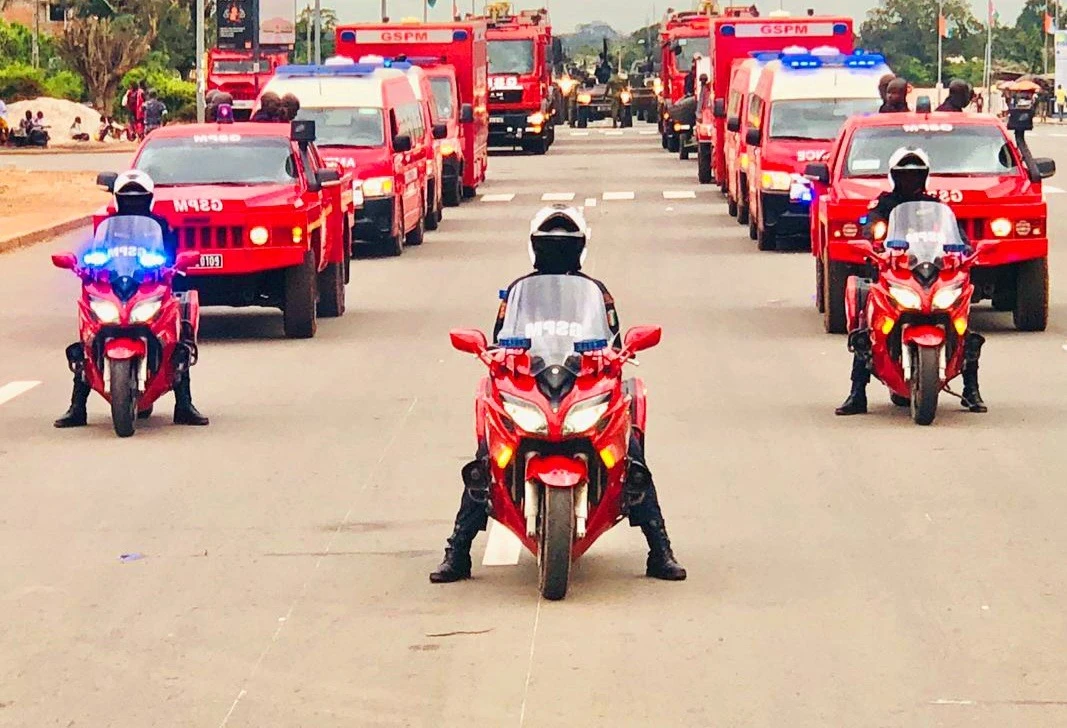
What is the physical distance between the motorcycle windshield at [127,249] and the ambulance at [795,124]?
13952 mm

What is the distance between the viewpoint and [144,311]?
14094 mm

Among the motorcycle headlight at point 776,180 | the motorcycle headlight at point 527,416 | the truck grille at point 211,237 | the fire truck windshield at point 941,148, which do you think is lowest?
the motorcycle headlight at point 776,180

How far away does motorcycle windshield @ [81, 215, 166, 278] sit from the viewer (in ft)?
46.4

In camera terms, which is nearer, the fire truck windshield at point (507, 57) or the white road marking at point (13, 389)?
the white road marking at point (13, 389)

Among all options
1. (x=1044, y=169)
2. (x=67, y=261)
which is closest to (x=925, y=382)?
(x=67, y=261)

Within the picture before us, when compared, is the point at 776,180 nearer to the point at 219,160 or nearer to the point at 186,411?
the point at 219,160

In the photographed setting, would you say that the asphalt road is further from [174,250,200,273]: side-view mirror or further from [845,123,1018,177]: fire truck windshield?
[845,123,1018,177]: fire truck windshield

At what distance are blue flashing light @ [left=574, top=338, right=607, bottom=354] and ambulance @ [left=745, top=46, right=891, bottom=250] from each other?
1808 cm

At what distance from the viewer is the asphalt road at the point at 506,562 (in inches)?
310

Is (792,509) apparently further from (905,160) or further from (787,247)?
(787,247)

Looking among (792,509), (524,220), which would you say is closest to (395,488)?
(792,509)

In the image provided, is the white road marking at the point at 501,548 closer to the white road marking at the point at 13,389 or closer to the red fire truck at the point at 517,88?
the white road marking at the point at 13,389

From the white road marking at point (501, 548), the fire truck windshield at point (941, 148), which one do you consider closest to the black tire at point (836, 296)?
the fire truck windshield at point (941, 148)

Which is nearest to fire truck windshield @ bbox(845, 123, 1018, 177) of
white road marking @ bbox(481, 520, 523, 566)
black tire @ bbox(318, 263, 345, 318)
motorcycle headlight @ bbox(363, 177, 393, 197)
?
black tire @ bbox(318, 263, 345, 318)
